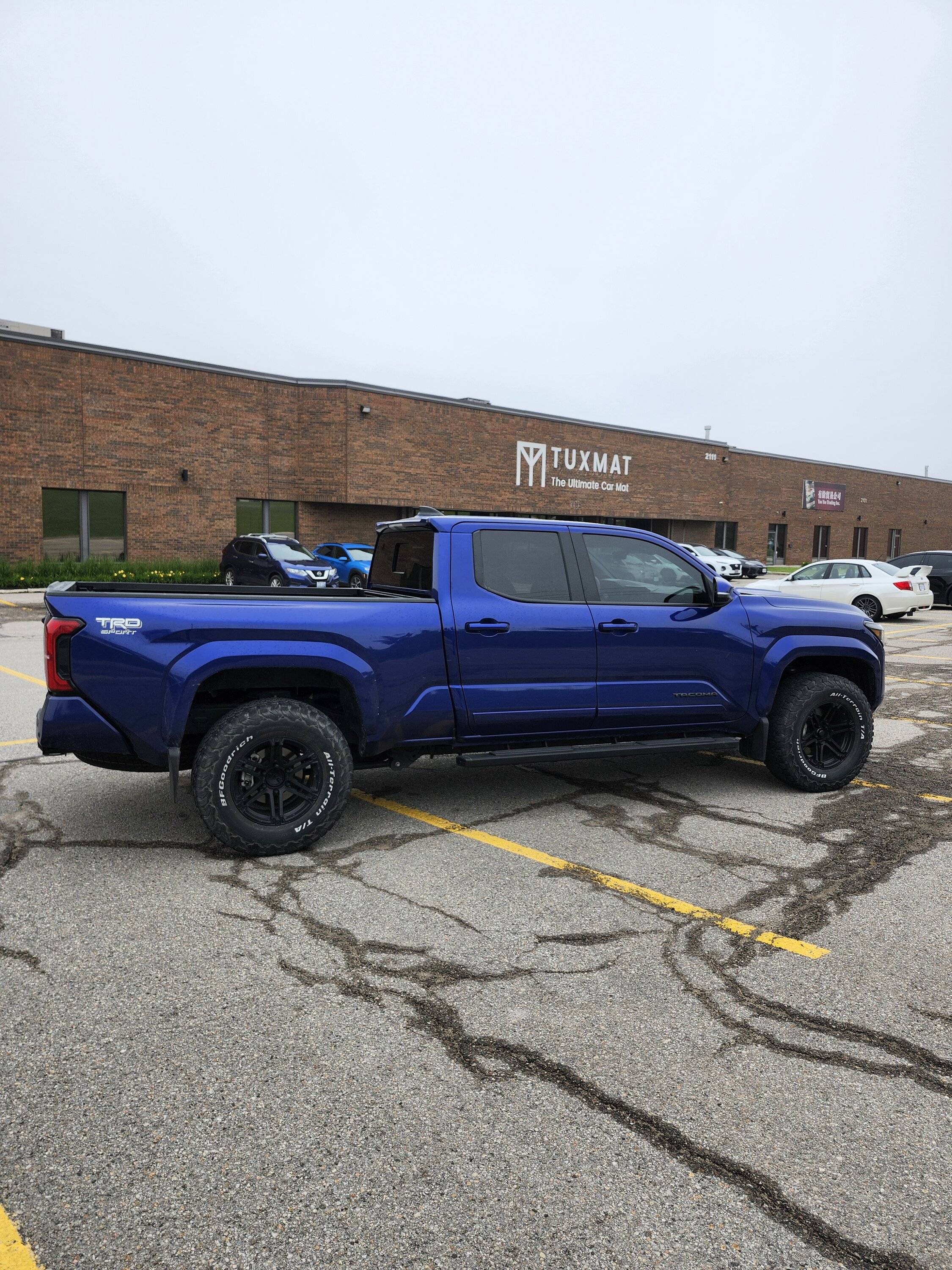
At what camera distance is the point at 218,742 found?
4766 millimetres

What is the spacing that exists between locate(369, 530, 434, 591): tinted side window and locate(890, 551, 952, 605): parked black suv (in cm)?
2260

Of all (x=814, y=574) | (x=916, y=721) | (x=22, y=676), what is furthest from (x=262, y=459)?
(x=916, y=721)

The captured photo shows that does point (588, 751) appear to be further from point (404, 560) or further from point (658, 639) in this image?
point (404, 560)

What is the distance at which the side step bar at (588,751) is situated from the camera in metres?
5.48

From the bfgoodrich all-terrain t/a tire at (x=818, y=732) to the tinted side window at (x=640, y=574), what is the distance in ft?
3.22

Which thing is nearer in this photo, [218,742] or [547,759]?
[218,742]

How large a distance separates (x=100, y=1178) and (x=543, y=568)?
4150mm

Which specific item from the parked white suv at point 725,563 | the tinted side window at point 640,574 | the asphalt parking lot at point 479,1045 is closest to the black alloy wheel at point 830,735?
the asphalt parking lot at point 479,1045

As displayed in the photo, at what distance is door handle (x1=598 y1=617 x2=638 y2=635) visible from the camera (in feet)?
18.9

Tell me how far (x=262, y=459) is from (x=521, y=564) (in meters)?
26.2

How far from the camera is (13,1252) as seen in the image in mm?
2166

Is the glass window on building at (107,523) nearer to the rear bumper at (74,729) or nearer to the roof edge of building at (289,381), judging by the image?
the roof edge of building at (289,381)

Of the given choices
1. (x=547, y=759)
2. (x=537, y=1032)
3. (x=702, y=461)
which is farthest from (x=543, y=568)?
(x=702, y=461)

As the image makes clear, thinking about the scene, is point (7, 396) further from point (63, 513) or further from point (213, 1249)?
point (213, 1249)
